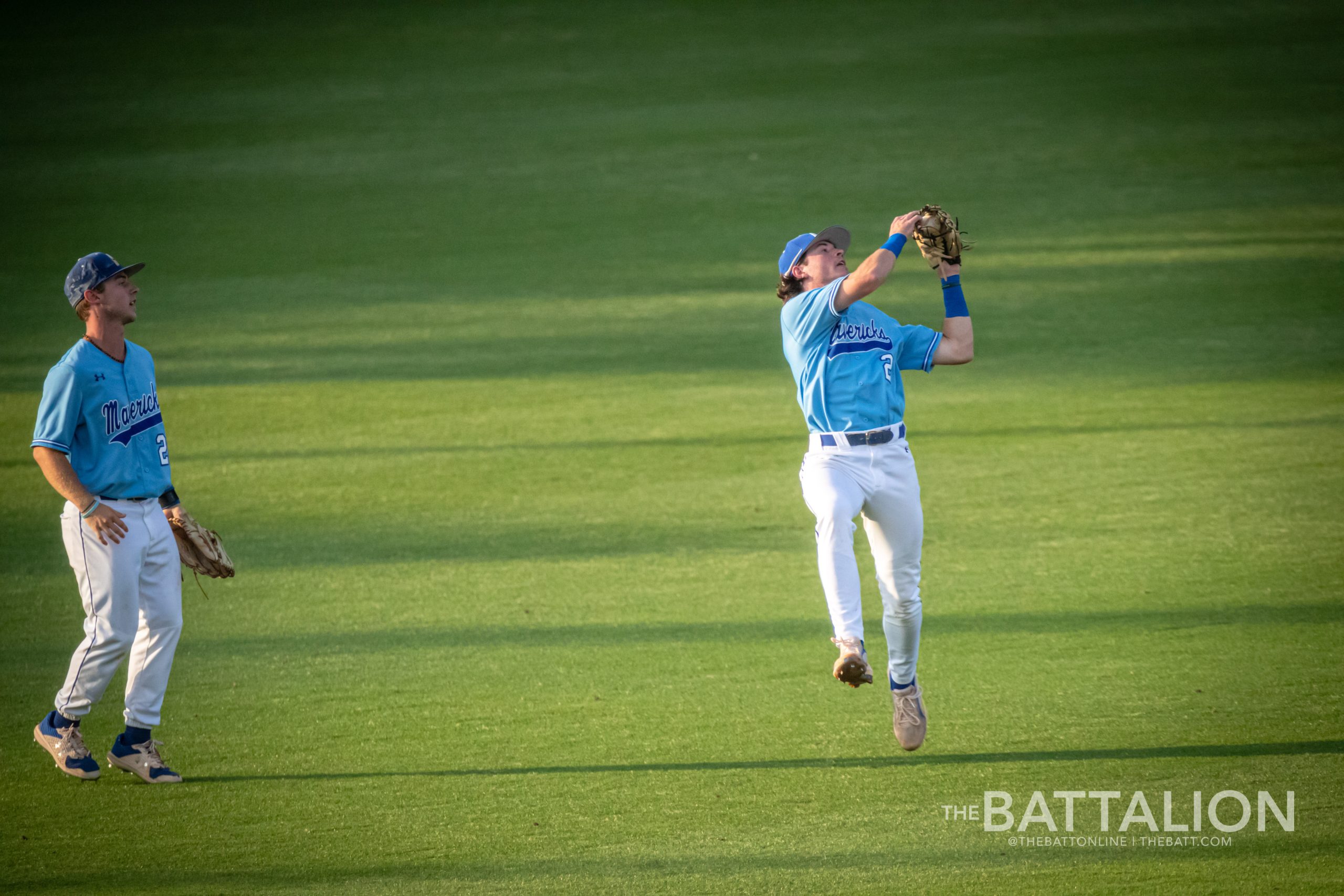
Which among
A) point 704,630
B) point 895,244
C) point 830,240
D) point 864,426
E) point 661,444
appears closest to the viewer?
point 895,244

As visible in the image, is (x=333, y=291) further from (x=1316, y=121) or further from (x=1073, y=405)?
(x=1316, y=121)

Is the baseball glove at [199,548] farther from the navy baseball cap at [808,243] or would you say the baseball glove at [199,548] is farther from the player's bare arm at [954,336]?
the player's bare arm at [954,336]

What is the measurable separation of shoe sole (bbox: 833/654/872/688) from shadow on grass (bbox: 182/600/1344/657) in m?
2.18

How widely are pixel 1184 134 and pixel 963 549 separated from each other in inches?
521

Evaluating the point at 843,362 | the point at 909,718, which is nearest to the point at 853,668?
the point at 909,718

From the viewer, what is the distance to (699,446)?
10.7 metres

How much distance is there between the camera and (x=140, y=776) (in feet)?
18.4

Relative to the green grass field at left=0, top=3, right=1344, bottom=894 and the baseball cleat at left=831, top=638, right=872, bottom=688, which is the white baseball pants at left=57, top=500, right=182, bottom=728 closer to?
the green grass field at left=0, top=3, right=1344, bottom=894

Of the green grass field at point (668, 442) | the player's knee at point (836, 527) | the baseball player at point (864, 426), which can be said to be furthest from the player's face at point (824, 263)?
the green grass field at point (668, 442)

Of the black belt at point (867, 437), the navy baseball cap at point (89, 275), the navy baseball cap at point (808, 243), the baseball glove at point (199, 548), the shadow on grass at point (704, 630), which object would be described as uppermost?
the navy baseball cap at point (808, 243)

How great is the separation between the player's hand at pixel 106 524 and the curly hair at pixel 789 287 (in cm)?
282

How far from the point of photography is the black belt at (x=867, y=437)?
17.8 ft

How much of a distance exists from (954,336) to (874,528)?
86 cm

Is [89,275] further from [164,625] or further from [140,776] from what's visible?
[140,776]
